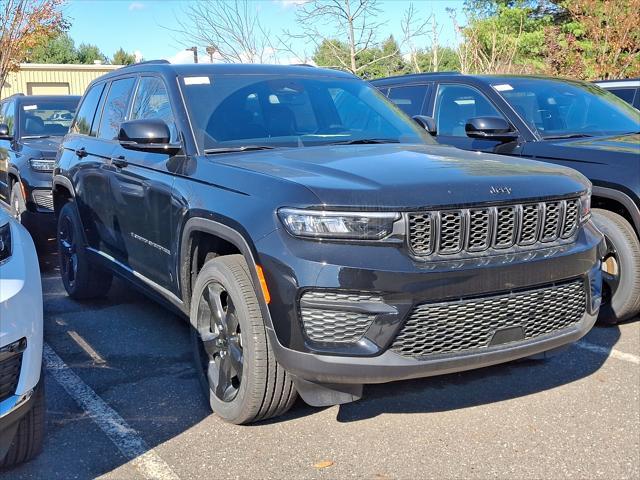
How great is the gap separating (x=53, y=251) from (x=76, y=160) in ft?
10.5

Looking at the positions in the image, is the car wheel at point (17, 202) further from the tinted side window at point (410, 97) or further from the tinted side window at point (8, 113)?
the tinted side window at point (410, 97)

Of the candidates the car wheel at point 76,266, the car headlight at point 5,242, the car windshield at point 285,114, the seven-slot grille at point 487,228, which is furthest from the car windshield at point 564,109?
the car headlight at point 5,242

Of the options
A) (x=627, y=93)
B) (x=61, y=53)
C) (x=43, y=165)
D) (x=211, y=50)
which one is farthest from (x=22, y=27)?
(x=61, y=53)

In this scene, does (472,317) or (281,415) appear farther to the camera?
(281,415)

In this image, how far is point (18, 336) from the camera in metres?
2.74

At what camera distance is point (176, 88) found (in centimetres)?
424

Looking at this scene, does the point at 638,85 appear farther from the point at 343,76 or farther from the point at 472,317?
the point at 472,317

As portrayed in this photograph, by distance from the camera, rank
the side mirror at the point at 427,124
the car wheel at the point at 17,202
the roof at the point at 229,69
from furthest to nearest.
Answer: the car wheel at the point at 17,202, the side mirror at the point at 427,124, the roof at the point at 229,69

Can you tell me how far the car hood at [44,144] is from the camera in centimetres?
835

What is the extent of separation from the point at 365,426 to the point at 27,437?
1616mm

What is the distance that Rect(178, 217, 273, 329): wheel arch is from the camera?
3.15 m

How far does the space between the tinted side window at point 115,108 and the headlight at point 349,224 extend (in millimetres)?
2615

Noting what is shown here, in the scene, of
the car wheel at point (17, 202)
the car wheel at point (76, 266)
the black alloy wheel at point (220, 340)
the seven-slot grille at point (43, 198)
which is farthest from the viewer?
the car wheel at point (17, 202)

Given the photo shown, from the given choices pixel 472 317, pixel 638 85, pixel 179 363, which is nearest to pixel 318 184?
pixel 472 317
